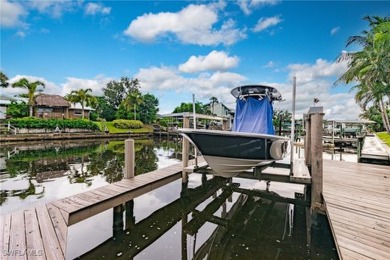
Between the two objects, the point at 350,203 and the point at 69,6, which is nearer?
the point at 350,203

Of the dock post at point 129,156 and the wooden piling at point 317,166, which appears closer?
the wooden piling at point 317,166

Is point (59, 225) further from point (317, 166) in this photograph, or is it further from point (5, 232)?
point (317, 166)

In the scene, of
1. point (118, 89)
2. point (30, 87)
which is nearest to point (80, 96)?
point (30, 87)

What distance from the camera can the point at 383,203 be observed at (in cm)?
336

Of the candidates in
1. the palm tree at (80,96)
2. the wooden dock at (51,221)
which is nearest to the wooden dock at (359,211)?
the wooden dock at (51,221)

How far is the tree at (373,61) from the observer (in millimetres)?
12526

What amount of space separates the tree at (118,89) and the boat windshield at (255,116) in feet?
132

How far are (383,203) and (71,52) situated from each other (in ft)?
57.8

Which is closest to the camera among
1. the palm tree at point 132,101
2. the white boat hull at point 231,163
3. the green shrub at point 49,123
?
the white boat hull at point 231,163

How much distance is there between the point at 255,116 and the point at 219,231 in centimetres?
293

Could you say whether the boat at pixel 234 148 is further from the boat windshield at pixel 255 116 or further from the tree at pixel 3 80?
the tree at pixel 3 80

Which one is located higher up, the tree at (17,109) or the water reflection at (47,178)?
the tree at (17,109)

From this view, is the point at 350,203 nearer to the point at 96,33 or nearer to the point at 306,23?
the point at 306,23

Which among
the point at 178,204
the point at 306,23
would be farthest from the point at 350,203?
the point at 306,23
